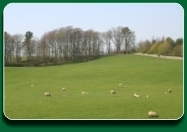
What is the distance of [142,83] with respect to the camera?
6324 millimetres

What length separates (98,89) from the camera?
6.20 meters

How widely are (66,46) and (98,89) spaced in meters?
1.07

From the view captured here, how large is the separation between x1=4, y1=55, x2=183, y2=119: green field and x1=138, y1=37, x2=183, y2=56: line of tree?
130 mm

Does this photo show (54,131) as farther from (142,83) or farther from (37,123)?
(142,83)

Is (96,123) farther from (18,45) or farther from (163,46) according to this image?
(18,45)

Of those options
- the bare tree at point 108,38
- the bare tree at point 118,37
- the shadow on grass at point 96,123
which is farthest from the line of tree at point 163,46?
the shadow on grass at point 96,123

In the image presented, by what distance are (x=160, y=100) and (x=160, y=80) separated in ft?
2.44

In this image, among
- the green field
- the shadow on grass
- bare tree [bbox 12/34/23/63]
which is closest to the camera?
the shadow on grass

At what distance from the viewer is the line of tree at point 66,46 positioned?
5324 millimetres

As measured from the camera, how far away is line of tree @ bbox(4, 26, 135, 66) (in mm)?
5324

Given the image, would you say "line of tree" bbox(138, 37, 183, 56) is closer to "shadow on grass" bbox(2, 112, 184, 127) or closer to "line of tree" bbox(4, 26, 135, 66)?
"line of tree" bbox(4, 26, 135, 66)

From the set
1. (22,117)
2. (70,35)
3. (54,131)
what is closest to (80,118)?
(54,131)

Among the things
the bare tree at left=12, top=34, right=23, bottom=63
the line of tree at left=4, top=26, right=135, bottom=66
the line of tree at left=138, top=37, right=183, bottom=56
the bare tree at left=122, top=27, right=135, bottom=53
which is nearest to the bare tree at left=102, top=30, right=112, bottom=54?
the line of tree at left=4, top=26, right=135, bottom=66

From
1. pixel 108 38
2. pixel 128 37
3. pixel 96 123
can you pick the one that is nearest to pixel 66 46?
pixel 108 38
